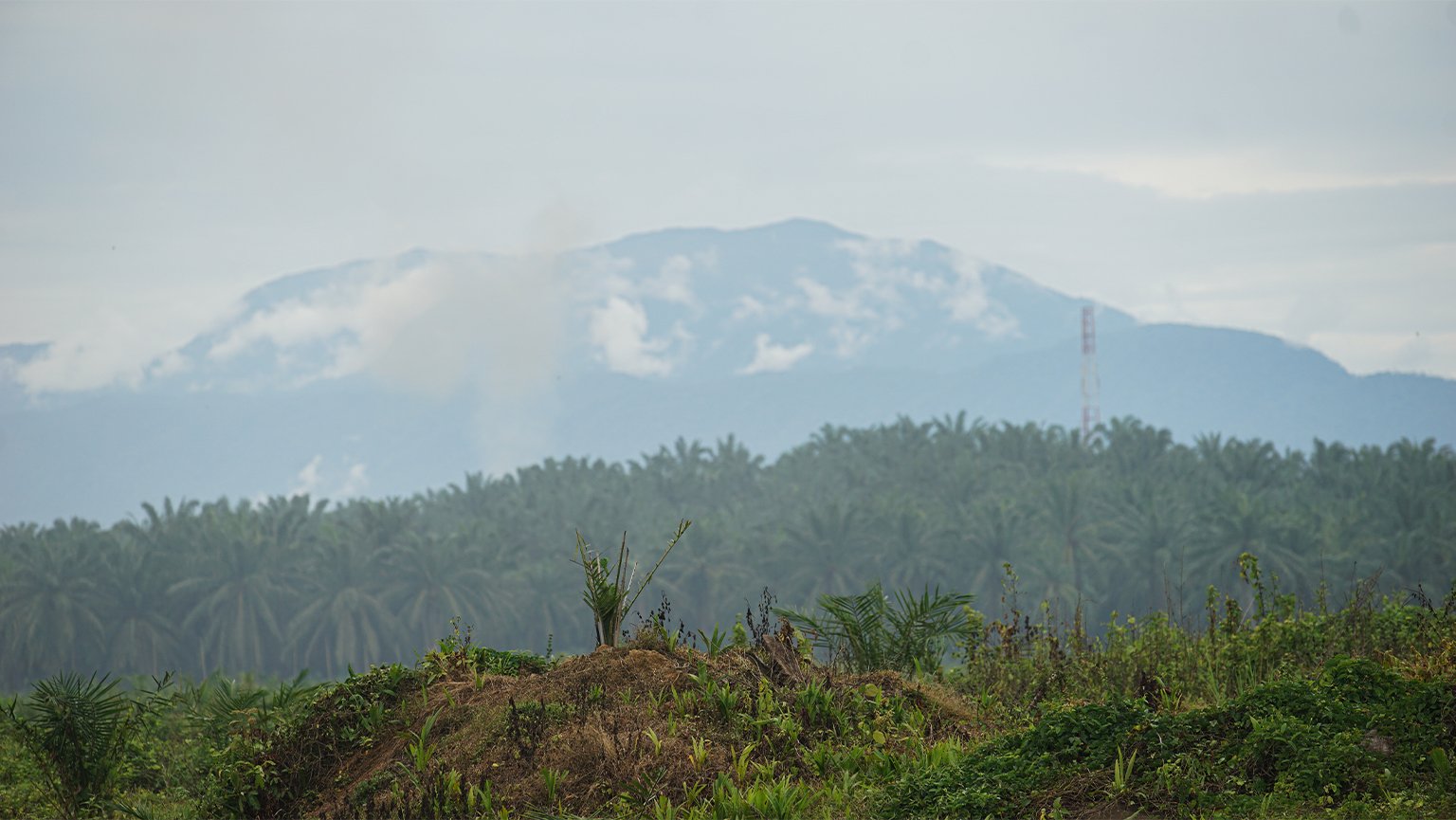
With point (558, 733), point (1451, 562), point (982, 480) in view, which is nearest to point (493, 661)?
point (558, 733)

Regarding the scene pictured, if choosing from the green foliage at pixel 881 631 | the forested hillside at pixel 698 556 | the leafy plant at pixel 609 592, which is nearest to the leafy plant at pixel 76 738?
the leafy plant at pixel 609 592

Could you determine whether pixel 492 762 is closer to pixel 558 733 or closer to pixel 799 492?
pixel 558 733

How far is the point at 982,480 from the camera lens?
7419cm

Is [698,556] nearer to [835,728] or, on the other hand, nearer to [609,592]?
[609,592]

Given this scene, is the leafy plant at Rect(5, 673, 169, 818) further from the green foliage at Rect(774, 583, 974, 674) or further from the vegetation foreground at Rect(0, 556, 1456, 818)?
the green foliage at Rect(774, 583, 974, 674)

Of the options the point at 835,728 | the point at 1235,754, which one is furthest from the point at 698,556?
the point at 1235,754

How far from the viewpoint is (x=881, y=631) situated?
29.5 feet

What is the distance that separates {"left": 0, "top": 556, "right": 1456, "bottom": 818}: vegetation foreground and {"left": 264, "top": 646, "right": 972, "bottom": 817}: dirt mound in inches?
0.6

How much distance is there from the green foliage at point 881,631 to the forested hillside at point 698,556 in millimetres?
48606

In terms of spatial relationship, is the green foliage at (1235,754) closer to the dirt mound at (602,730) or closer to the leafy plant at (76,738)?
the dirt mound at (602,730)

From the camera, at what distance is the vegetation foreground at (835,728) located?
5707 millimetres

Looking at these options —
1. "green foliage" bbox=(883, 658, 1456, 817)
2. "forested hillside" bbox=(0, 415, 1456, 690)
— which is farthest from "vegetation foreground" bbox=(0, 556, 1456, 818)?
"forested hillside" bbox=(0, 415, 1456, 690)

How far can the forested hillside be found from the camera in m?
59.8

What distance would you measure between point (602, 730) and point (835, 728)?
1.25m
